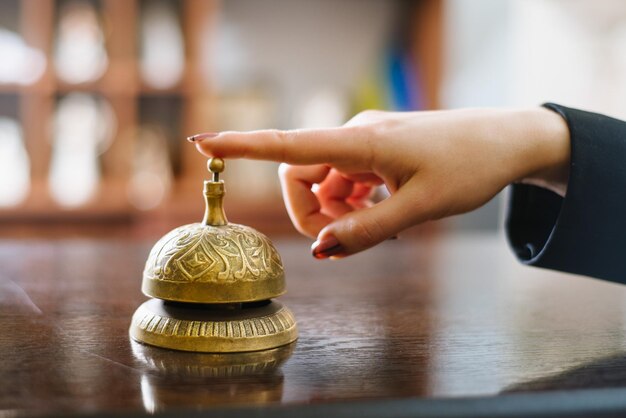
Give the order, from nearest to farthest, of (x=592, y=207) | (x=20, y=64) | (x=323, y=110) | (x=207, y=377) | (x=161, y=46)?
(x=207, y=377) < (x=592, y=207) < (x=20, y=64) < (x=161, y=46) < (x=323, y=110)

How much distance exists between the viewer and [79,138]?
301 cm

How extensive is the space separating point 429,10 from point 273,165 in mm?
974

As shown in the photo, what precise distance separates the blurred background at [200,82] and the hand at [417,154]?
2.21 m

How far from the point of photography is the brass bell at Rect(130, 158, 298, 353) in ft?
2.18

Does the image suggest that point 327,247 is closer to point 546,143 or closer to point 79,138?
point 546,143

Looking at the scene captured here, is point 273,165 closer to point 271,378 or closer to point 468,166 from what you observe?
point 468,166

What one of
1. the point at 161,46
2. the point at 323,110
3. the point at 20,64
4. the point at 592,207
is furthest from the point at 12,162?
the point at 592,207

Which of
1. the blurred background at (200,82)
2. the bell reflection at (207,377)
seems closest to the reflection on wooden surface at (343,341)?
the bell reflection at (207,377)

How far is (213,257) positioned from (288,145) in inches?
5.5

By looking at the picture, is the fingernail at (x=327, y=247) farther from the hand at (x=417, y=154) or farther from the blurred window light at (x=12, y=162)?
the blurred window light at (x=12, y=162)

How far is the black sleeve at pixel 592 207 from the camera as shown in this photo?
2.62 feet

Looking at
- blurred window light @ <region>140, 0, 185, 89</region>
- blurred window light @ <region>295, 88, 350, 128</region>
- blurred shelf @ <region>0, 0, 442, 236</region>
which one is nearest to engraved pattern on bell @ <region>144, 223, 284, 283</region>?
blurred shelf @ <region>0, 0, 442, 236</region>

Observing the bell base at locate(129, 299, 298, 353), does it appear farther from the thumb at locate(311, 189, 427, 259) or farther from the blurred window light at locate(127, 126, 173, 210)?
the blurred window light at locate(127, 126, 173, 210)

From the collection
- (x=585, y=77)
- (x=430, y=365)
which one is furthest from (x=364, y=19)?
(x=430, y=365)
